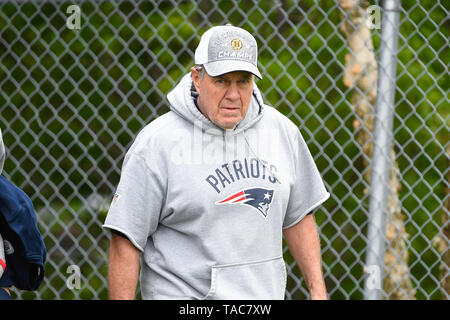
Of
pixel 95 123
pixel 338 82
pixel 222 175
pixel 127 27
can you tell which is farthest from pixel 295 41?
pixel 222 175

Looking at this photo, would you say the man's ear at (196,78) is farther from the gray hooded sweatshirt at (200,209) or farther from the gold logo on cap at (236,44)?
the gold logo on cap at (236,44)

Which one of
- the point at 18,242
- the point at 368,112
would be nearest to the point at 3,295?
the point at 18,242

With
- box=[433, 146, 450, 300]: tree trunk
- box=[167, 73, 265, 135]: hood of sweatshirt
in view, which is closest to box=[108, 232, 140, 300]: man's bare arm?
box=[167, 73, 265, 135]: hood of sweatshirt

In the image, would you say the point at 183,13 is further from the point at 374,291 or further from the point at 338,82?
the point at 374,291

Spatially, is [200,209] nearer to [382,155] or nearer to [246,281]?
[246,281]

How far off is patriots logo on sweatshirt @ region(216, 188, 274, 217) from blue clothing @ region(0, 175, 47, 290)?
63 centimetres

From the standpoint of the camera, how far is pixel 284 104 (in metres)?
3.88

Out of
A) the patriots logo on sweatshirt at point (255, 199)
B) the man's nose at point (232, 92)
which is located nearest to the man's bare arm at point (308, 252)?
the patriots logo on sweatshirt at point (255, 199)

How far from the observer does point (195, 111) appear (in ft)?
9.18

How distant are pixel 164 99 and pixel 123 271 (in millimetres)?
1321

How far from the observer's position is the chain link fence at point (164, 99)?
3.86 m

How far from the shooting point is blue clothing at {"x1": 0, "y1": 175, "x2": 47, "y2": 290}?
2525 mm

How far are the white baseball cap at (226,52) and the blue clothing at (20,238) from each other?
2.55 ft

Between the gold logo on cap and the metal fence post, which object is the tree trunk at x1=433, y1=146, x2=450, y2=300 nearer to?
the metal fence post
